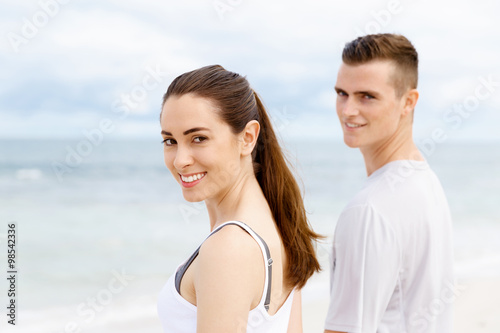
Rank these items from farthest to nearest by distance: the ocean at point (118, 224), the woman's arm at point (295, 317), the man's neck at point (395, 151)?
the ocean at point (118, 224), the man's neck at point (395, 151), the woman's arm at point (295, 317)

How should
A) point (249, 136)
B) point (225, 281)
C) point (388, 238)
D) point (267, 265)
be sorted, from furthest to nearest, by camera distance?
point (388, 238), point (249, 136), point (267, 265), point (225, 281)

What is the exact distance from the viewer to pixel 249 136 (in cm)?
212

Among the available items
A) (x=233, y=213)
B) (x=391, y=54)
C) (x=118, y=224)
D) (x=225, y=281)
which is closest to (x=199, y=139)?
(x=233, y=213)

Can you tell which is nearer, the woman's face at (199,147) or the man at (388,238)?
the woman's face at (199,147)

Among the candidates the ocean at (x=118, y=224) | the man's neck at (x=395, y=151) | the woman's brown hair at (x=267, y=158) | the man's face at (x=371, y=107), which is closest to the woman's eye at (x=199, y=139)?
the woman's brown hair at (x=267, y=158)

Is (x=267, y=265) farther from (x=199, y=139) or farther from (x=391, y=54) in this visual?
(x=391, y=54)

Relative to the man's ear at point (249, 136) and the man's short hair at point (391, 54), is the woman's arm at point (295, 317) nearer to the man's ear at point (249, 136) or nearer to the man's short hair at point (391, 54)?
the man's ear at point (249, 136)

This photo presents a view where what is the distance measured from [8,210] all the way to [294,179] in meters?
19.8

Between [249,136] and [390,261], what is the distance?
89 centimetres

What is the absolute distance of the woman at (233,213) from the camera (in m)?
1.76

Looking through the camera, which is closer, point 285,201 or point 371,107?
point 285,201

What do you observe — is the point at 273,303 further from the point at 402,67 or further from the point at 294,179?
the point at 402,67

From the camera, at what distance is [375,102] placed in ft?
9.03

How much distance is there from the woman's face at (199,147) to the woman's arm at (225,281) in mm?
290
